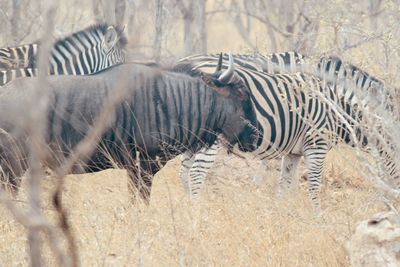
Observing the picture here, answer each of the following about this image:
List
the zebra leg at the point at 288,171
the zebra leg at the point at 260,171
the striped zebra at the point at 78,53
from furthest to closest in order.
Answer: the zebra leg at the point at 260,171
the striped zebra at the point at 78,53
the zebra leg at the point at 288,171

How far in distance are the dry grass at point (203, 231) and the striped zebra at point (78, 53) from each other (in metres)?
1.56

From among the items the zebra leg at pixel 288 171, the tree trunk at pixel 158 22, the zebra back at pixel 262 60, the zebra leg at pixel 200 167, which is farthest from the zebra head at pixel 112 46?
the zebra leg at pixel 288 171

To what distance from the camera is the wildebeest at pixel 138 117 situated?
5.20 meters

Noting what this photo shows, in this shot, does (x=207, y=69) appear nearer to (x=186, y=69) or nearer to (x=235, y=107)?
(x=186, y=69)

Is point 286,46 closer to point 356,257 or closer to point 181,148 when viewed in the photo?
point 181,148

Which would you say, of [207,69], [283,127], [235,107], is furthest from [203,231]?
[207,69]

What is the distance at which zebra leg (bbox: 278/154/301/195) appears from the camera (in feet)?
21.8

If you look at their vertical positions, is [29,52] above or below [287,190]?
above

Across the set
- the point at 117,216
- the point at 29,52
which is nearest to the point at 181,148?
the point at 117,216

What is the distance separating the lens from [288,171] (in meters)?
6.90

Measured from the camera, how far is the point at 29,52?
7.03 meters

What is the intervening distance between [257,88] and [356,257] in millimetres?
3224

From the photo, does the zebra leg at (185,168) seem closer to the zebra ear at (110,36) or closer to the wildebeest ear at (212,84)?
the wildebeest ear at (212,84)

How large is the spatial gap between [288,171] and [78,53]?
2.03 metres
